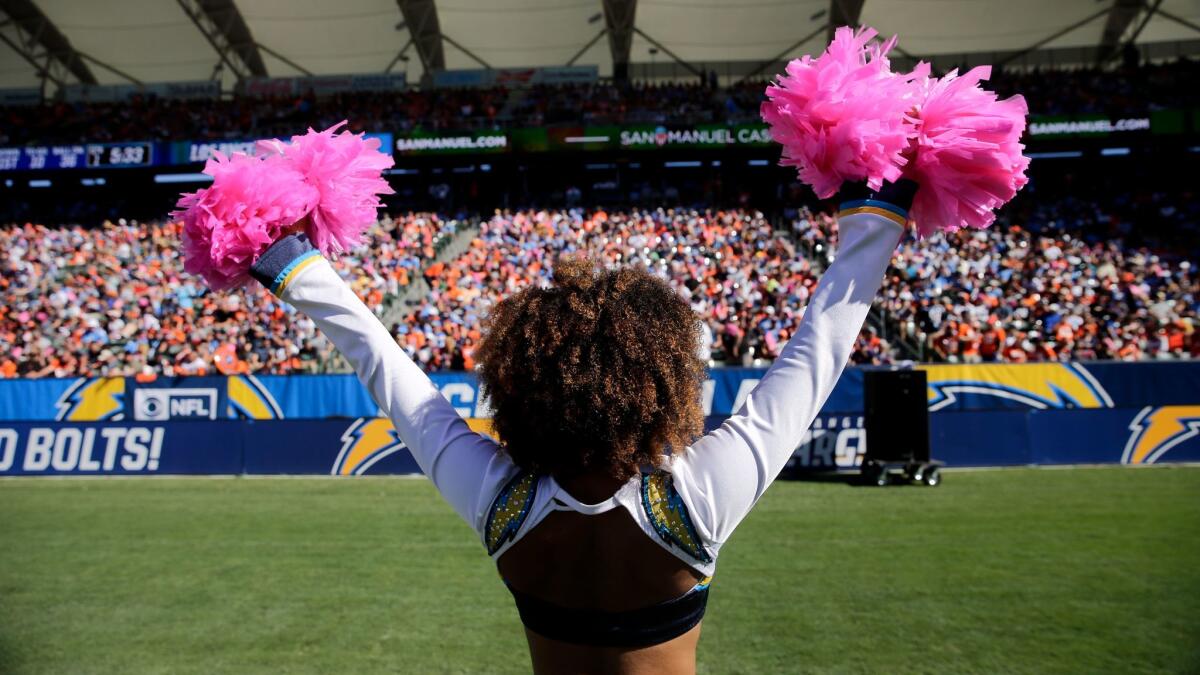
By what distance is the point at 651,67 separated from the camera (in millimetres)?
31750

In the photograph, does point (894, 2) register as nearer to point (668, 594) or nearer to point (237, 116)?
point (237, 116)

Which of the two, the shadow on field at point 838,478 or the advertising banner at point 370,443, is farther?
the advertising banner at point 370,443

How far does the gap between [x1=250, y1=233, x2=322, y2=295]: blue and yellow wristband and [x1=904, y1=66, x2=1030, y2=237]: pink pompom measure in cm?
118

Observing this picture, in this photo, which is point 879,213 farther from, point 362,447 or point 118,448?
point 118,448

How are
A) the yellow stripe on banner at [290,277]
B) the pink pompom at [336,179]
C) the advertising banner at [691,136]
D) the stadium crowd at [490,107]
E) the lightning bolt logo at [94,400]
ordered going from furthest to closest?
the stadium crowd at [490,107] → the advertising banner at [691,136] → the lightning bolt logo at [94,400] → the pink pompom at [336,179] → the yellow stripe on banner at [290,277]

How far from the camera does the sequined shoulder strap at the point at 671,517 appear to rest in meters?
1.65

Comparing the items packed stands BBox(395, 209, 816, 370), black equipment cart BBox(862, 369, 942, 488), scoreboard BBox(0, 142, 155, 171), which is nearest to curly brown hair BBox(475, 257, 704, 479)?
black equipment cart BBox(862, 369, 942, 488)

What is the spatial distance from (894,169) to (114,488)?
14.4 meters

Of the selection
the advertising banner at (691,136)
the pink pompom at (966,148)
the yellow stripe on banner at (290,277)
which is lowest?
the yellow stripe on banner at (290,277)

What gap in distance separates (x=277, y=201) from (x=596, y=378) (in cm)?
78

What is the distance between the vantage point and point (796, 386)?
171 cm

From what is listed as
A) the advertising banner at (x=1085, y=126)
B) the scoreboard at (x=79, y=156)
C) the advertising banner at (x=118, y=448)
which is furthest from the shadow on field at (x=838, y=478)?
the scoreboard at (x=79, y=156)

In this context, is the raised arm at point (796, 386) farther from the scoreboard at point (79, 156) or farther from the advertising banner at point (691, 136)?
the scoreboard at point (79, 156)

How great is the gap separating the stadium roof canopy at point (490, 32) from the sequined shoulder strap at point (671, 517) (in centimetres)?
2967
